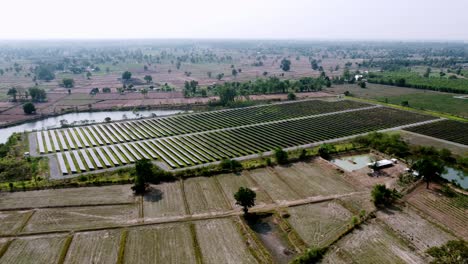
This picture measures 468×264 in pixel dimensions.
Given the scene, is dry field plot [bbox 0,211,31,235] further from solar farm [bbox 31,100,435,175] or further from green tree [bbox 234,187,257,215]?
green tree [bbox 234,187,257,215]

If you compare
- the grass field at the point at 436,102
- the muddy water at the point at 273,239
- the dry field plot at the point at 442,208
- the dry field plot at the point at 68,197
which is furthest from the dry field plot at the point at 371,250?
the grass field at the point at 436,102

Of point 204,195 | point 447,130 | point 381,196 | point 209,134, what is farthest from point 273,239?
point 447,130

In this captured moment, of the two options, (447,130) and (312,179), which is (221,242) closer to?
(312,179)

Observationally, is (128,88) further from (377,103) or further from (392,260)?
(392,260)

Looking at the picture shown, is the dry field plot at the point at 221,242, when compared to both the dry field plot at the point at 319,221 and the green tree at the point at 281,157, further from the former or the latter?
the green tree at the point at 281,157

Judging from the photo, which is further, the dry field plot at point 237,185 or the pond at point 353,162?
the pond at point 353,162

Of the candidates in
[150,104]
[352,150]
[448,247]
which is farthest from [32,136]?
[448,247]
